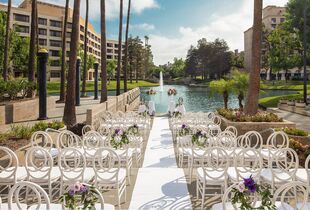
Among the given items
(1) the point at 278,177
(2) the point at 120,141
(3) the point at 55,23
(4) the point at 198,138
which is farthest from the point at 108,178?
(3) the point at 55,23

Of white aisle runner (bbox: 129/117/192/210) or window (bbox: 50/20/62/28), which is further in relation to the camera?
window (bbox: 50/20/62/28)

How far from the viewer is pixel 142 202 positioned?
22.3 feet

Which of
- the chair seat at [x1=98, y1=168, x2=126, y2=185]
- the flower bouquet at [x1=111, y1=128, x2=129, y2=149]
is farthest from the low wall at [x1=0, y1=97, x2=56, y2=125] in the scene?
the chair seat at [x1=98, y1=168, x2=126, y2=185]

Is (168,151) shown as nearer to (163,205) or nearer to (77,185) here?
(163,205)

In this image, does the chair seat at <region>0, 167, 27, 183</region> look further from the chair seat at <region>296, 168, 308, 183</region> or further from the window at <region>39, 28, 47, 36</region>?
the window at <region>39, 28, 47, 36</region>

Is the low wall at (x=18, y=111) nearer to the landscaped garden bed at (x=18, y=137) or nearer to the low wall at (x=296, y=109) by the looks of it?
the landscaped garden bed at (x=18, y=137)

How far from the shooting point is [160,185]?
7.89 metres

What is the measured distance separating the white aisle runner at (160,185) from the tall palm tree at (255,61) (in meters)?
5.76

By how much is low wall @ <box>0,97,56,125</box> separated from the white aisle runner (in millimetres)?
9753

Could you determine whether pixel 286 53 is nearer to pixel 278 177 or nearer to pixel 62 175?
pixel 278 177

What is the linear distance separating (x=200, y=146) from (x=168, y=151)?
2959 mm

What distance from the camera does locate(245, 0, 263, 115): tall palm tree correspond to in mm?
15453

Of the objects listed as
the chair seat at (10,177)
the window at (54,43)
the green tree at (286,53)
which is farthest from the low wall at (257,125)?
the window at (54,43)

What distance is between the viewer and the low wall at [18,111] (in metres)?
17.6
